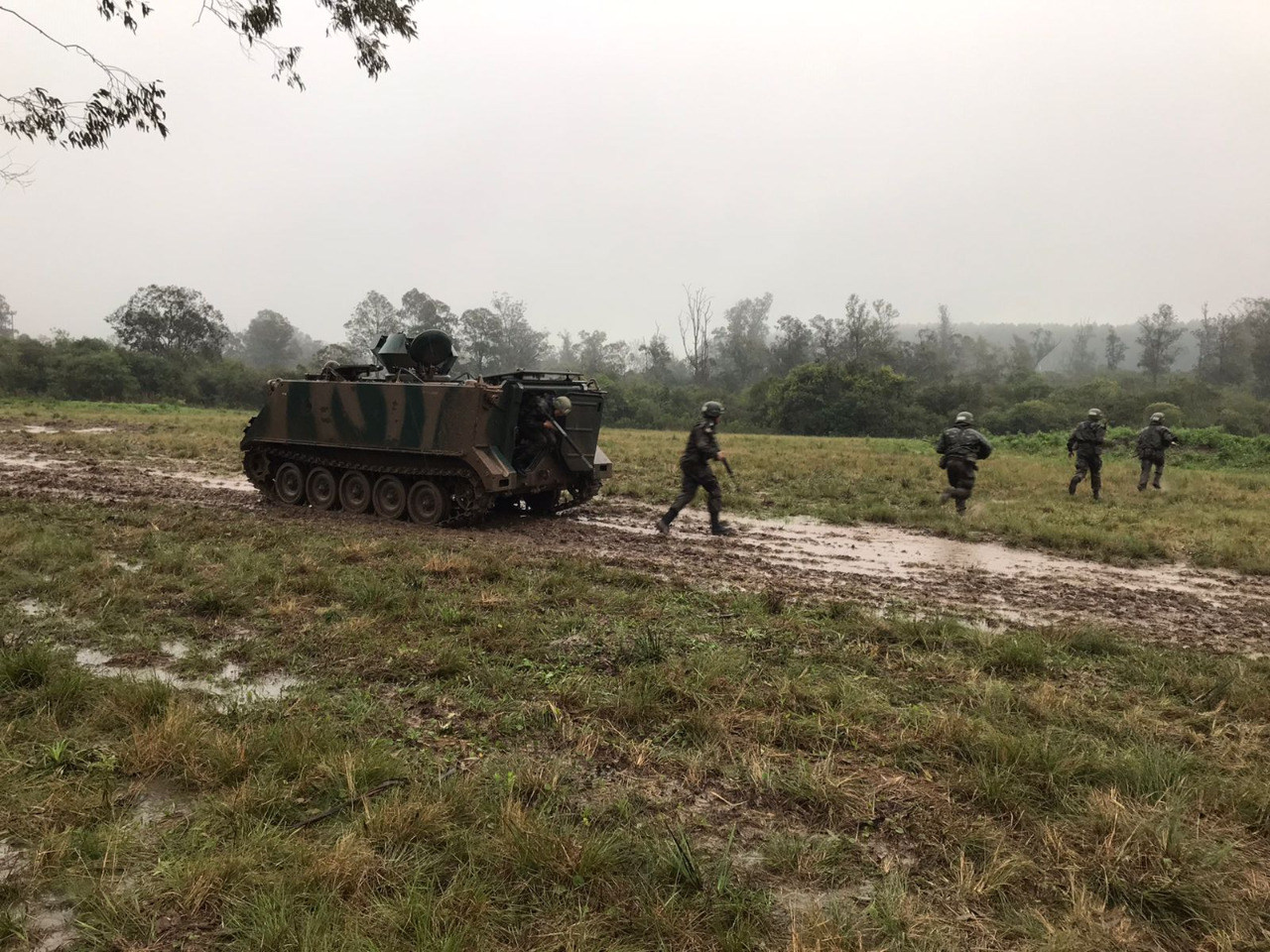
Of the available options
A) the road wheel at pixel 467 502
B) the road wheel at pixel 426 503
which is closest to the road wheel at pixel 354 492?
the road wheel at pixel 426 503

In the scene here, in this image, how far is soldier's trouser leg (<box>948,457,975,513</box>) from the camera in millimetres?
12094

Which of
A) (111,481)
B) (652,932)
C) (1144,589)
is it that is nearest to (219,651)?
(652,932)

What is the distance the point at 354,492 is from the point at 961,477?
9303mm

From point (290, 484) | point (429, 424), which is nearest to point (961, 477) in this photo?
point (429, 424)

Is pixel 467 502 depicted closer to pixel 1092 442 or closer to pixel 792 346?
pixel 1092 442

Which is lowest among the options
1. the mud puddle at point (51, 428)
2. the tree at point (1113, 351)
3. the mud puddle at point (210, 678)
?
the mud puddle at point (210, 678)

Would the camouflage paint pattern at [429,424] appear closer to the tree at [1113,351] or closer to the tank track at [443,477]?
the tank track at [443,477]

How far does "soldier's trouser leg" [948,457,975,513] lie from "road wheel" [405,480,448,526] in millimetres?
7793

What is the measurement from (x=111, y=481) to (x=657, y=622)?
11819 mm

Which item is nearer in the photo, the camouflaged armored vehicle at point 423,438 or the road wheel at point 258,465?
the camouflaged armored vehicle at point 423,438

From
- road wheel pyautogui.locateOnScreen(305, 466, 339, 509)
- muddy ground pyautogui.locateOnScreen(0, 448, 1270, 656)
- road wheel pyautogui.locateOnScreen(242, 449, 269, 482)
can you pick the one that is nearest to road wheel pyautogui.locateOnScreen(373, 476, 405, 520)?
muddy ground pyautogui.locateOnScreen(0, 448, 1270, 656)

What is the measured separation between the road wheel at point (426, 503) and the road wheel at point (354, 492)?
2.68 feet

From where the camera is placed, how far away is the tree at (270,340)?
103375mm

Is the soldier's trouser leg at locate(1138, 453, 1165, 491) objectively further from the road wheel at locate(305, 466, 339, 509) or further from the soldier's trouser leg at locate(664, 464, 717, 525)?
the road wheel at locate(305, 466, 339, 509)
